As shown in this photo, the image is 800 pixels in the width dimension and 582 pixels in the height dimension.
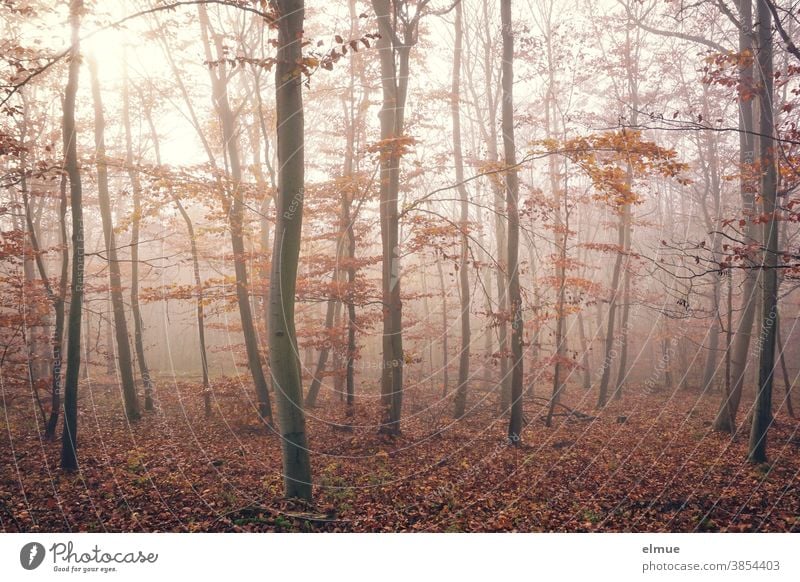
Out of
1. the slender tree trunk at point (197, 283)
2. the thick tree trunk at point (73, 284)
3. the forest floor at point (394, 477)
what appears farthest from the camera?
the slender tree trunk at point (197, 283)

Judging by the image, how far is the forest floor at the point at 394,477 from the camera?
617 cm

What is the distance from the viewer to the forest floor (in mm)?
6168

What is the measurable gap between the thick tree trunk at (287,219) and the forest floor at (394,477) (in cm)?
143

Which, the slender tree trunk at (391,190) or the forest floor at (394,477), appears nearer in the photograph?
the forest floor at (394,477)

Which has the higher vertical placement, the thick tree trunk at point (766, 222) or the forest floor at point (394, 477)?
the thick tree trunk at point (766, 222)

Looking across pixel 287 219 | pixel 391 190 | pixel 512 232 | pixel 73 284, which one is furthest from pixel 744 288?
pixel 73 284

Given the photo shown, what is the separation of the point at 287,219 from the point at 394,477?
464cm

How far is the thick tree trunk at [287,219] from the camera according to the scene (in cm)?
560

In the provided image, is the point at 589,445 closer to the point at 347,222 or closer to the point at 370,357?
the point at 347,222

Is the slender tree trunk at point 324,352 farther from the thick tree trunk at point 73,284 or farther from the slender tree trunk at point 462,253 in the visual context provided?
the thick tree trunk at point 73,284

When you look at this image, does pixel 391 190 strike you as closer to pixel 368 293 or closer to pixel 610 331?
pixel 368 293

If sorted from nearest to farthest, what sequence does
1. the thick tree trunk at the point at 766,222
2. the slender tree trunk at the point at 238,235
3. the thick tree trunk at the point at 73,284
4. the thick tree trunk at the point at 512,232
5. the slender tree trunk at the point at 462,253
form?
the thick tree trunk at the point at 766,222
the thick tree trunk at the point at 73,284
the thick tree trunk at the point at 512,232
the slender tree trunk at the point at 238,235
the slender tree trunk at the point at 462,253

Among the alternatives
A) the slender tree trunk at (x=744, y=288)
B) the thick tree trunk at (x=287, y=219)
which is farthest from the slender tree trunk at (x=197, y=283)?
the slender tree trunk at (x=744, y=288)
